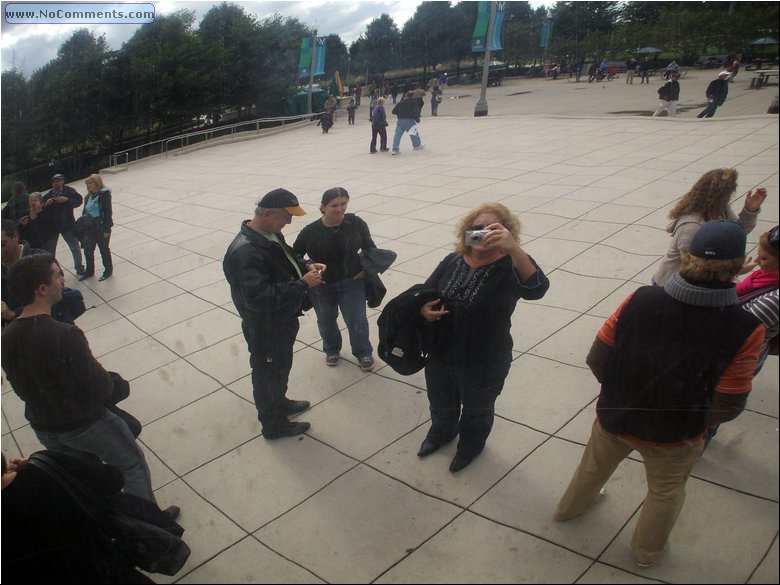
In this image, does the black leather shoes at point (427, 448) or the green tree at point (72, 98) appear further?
the black leather shoes at point (427, 448)

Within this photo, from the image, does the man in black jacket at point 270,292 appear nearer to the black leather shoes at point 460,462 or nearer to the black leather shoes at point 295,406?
the black leather shoes at point 295,406

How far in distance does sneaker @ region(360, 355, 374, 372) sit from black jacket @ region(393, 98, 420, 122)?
191 inches

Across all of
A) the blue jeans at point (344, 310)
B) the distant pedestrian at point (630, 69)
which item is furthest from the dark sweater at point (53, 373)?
the distant pedestrian at point (630, 69)

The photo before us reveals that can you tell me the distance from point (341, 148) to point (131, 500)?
325 inches

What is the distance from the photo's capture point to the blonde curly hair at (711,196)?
1790 millimetres

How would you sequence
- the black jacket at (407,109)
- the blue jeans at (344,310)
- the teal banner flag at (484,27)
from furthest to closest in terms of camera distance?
the black jacket at (407,109), the blue jeans at (344,310), the teal banner flag at (484,27)

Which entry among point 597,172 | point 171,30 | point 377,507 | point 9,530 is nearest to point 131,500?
point 9,530

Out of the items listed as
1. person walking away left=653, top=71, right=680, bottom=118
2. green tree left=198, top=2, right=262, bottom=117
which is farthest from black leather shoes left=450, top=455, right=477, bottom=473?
green tree left=198, top=2, right=262, bottom=117

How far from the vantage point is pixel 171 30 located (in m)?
2.26

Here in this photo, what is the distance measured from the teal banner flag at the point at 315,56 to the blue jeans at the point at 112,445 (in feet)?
5.59

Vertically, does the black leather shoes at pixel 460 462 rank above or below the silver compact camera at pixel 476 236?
below

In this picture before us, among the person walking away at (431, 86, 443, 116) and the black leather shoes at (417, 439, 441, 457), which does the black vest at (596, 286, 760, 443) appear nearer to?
the black leather shoes at (417, 439, 441, 457)

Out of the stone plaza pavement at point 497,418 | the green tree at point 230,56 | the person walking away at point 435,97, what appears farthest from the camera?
the person walking away at point 435,97

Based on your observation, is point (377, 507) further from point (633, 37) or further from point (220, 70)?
point (220, 70)
